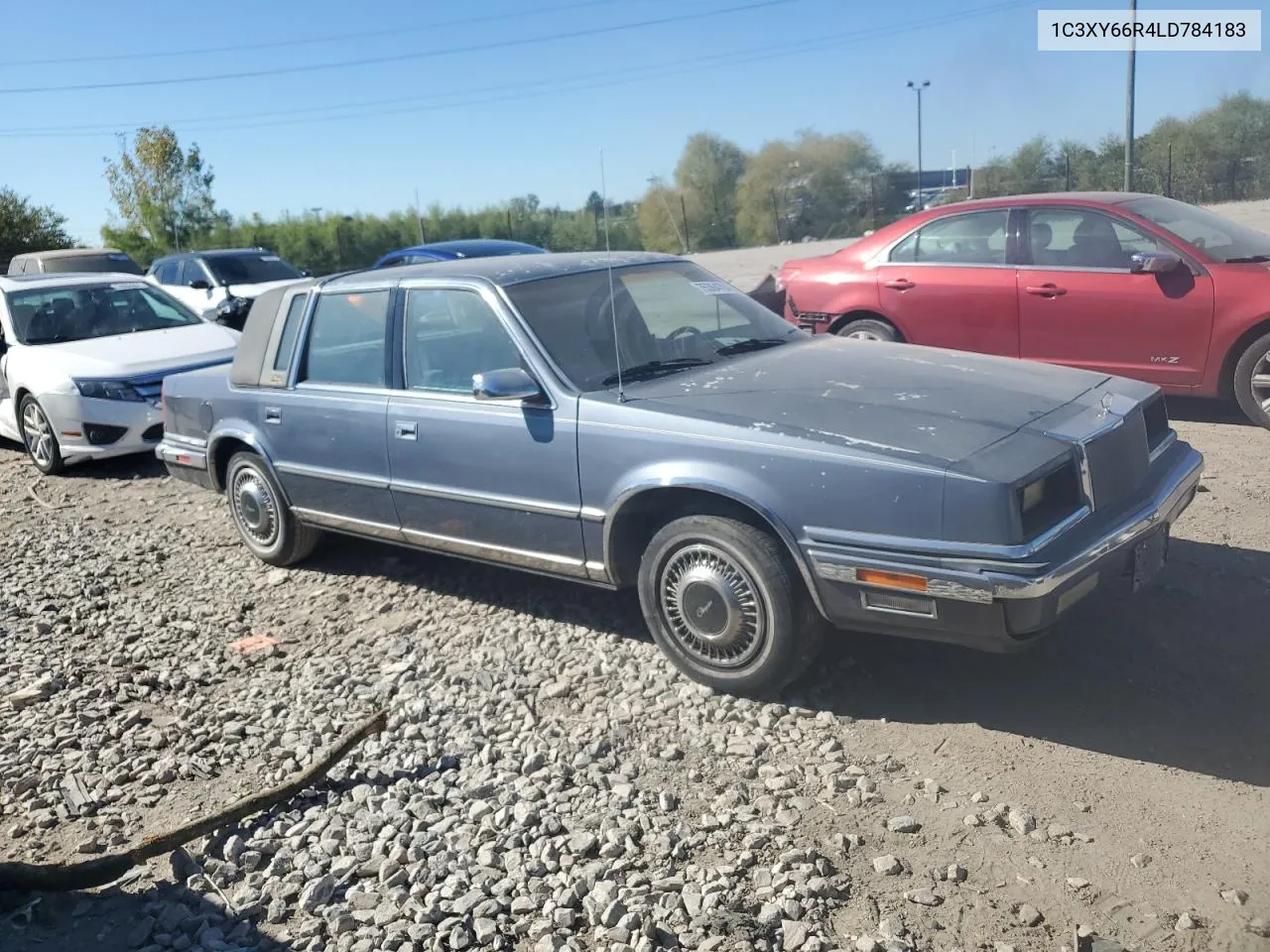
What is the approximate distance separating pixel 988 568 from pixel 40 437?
8305 mm

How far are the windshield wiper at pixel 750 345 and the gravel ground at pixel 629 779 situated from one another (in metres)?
1.26

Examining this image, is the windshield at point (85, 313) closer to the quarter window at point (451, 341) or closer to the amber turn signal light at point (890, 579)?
the quarter window at point (451, 341)

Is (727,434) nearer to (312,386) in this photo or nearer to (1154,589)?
(1154,589)

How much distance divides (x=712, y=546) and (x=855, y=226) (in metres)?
33.5

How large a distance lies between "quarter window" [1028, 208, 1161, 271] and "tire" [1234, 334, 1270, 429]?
36.0 inches

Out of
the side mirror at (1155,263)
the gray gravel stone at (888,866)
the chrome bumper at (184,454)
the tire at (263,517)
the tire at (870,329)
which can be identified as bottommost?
the gray gravel stone at (888,866)

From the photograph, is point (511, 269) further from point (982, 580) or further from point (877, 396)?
point (982, 580)

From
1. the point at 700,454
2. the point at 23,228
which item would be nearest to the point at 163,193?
the point at 23,228

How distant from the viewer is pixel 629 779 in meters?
3.77

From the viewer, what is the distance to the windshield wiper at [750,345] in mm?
5012

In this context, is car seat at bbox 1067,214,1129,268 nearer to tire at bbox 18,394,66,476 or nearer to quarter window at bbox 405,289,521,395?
quarter window at bbox 405,289,521,395

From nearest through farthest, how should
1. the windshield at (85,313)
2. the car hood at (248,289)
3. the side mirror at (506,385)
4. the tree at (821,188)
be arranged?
the side mirror at (506,385) → the windshield at (85,313) → the car hood at (248,289) → the tree at (821,188)

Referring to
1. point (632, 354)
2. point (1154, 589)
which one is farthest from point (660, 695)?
point (1154, 589)

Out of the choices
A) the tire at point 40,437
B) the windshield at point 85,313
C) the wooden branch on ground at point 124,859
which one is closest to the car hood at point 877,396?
the wooden branch on ground at point 124,859
